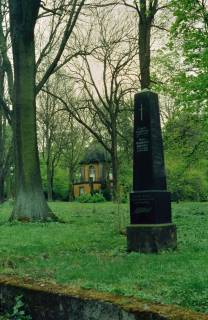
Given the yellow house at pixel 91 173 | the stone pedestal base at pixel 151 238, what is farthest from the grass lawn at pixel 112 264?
the yellow house at pixel 91 173

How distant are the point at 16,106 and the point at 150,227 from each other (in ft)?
31.0

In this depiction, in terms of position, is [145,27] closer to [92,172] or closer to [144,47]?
[144,47]

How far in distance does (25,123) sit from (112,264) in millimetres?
10357

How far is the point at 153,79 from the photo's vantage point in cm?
2517

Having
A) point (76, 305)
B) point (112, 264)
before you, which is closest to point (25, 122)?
point (112, 264)

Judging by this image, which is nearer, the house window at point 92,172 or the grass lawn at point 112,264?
the grass lawn at point 112,264

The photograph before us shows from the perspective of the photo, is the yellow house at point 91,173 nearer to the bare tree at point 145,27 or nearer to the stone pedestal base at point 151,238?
the bare tree at point 145,27

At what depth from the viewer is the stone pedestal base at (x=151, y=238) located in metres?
9.41

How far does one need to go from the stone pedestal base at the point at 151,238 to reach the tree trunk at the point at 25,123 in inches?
303

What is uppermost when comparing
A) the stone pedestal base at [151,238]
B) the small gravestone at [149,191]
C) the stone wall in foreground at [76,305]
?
the small gravestone at [149,191]

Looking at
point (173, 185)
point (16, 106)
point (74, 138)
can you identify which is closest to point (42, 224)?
point (16, 106)

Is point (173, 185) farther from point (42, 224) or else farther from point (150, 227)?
point (150, 227)

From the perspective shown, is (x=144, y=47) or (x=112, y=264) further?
(x=144, y=47)

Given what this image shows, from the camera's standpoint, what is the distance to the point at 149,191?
9633 millimetres
